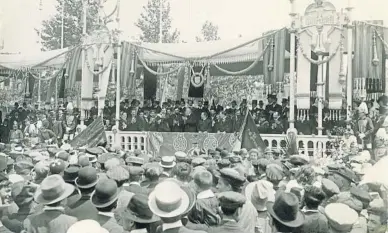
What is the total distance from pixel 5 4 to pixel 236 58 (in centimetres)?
447

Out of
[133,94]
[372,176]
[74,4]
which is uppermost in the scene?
[74,4]

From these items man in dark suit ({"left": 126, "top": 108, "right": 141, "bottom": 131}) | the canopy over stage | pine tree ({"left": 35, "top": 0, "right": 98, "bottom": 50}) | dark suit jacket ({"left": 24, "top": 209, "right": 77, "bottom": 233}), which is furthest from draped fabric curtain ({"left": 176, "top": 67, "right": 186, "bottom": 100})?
dark suit jacket ({"left": 24, "top": 209, "right": 77, "bottom": 233})

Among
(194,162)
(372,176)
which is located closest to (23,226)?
(194,162)

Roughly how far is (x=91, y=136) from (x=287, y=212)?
21.2 ft

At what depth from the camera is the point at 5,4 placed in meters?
7.82

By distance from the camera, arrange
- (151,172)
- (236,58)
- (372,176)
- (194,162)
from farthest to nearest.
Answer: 1. (236,58)
2. (194,162)
3. (372,176)
4. (151,172)

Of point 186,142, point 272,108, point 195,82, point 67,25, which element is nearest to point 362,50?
point 272,108

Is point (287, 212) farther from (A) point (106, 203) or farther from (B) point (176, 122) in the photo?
(B) point (176, 122)

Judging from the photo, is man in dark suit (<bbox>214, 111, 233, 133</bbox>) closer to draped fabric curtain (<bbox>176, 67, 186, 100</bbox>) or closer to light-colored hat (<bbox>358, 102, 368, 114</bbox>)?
draped fabric curtain (<bbox>176, 67, 186, 100</bbox>)

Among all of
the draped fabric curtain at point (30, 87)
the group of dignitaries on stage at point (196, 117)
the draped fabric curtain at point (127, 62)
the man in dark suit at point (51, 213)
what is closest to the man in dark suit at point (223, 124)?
the group of dignitaries on stage at point (196, 117)

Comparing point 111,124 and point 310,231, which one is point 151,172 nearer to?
point 310,231

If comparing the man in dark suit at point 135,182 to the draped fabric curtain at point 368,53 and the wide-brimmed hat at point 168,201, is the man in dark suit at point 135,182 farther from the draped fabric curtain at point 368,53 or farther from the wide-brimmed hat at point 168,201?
the draped fabric curtain at point 368,53

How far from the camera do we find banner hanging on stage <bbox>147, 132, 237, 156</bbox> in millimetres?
8430

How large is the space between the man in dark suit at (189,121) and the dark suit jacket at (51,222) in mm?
7412
